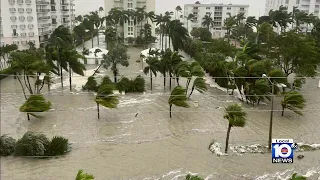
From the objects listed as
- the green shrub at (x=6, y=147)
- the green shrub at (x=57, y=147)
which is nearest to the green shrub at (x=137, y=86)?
the green shrub at (x=57, y=147)

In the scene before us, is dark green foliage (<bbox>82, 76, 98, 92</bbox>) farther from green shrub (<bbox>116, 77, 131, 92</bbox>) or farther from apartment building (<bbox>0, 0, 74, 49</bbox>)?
apartment building (<bbox>0, 0, 74, 49</bbox>)

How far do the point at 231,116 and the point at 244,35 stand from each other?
45322 mm

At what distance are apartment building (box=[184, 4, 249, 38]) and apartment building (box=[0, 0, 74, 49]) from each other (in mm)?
33419

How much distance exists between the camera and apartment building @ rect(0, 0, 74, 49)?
42.8 m

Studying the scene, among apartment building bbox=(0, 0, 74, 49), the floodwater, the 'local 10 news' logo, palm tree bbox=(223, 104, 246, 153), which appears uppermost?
apartment building bbox=(0, 0, 74, 49)

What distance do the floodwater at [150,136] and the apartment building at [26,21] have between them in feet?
62.4

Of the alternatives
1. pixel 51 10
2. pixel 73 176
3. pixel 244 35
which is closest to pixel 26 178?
pixel 73 176

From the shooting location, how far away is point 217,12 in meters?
76.3

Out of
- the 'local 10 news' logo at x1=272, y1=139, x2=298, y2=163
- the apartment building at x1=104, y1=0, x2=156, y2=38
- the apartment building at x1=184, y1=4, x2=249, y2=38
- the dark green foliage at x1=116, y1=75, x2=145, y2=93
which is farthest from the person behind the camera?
the apartment building at x1=184, y1=4, x2=249, y2=38

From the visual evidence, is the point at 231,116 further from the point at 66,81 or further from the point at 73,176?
the point at 66,81

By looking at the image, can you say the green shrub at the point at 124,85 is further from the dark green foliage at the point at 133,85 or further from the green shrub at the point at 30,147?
the green shrub at the point at 30,147

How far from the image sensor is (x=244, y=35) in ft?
190

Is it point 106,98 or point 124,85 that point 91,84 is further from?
point 106,98

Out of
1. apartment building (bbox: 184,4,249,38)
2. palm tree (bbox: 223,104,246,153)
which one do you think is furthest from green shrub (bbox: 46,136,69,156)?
apartment building (bbox: 184,4,249,38)
